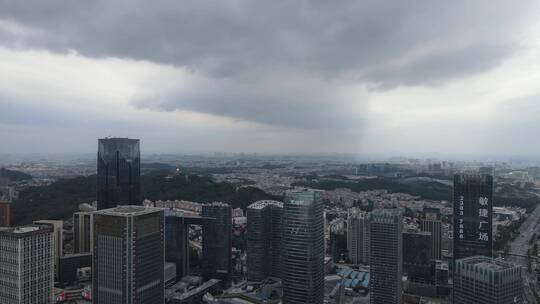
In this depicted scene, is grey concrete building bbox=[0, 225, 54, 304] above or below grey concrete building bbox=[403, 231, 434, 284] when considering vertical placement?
above

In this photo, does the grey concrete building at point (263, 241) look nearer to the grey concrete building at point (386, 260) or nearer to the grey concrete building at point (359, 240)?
the grey concrete building at point (386, 260)

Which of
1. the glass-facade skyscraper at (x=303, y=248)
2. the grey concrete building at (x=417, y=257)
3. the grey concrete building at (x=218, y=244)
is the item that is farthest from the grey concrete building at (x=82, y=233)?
the grey concrete building at (x=417, y=257)

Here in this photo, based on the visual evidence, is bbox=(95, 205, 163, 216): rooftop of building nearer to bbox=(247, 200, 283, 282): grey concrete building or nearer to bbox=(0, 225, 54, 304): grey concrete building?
bbox=(0, 225, 54, 304): grey concrete building

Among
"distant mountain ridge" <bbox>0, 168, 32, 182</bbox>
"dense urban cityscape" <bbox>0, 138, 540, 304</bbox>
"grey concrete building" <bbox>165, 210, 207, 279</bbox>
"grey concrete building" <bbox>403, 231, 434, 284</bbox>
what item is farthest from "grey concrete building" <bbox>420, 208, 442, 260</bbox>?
"distant mountain ridge" <bbox>0, 168, 32, 182</bbox>

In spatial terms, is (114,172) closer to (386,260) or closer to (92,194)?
(92,194)

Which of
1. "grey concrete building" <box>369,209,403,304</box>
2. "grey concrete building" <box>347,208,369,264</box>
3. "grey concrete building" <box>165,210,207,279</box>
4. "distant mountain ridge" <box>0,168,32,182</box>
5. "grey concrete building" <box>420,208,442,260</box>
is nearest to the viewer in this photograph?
"grey concrete building" <box>369,209,403,304</box>
